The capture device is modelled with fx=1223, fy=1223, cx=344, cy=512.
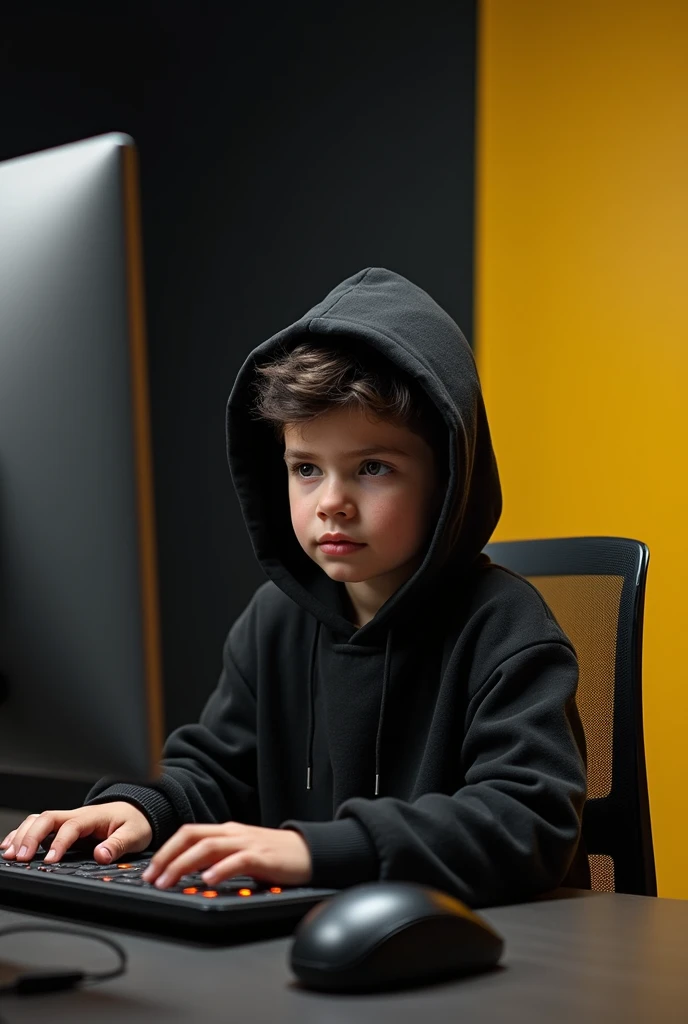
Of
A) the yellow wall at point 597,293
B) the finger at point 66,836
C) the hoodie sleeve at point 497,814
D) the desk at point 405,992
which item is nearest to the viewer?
the desk at point 405,992

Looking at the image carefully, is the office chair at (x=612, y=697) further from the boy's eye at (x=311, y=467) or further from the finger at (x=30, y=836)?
the finger at (x=30, y=836)

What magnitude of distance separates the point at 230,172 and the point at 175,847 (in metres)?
2.24

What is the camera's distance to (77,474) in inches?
25.1

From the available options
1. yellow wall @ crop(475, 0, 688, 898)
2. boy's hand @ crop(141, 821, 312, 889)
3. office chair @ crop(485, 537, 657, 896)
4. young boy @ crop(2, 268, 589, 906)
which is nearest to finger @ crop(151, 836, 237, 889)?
boy's hand @ crop(141, 821, 312, 889)

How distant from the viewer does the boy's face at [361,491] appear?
1.16m

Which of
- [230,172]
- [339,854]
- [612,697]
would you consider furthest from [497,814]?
[230,172]

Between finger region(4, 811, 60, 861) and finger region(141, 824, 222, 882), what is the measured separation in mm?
207

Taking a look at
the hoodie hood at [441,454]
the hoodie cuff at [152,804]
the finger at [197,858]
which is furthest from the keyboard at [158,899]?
the hoodie hood at [441,454]

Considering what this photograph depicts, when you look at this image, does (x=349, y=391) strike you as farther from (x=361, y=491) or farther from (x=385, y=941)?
(x=385, y=941)

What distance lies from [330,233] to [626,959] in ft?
7.09

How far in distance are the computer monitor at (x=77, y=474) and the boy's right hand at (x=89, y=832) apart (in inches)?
11.6

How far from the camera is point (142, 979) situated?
0.63 m

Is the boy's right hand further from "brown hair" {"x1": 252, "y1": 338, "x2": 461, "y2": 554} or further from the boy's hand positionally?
"brown hair" {"x1": 252, "y1": 338, "x2": 461, "y2": 554}

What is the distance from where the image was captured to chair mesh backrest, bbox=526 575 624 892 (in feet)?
4.15
